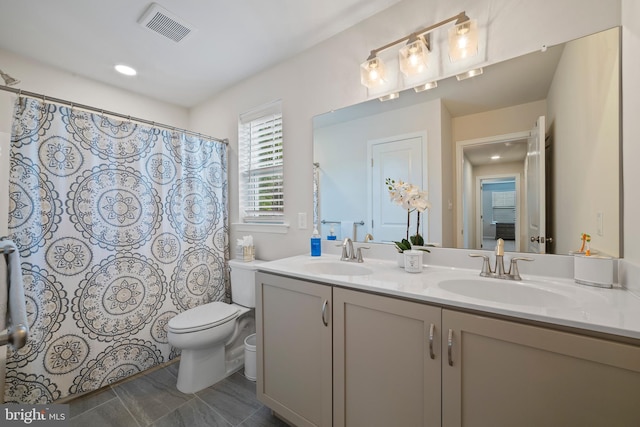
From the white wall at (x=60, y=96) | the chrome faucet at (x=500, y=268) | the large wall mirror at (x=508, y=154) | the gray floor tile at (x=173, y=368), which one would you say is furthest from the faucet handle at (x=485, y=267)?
the white wall at (x=60, y=96)

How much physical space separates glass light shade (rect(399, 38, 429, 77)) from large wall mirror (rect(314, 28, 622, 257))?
113mm

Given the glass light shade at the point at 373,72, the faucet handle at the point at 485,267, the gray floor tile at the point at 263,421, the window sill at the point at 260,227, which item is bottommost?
the gray floor tile at the point at 263,421

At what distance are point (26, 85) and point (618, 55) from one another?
138 inches

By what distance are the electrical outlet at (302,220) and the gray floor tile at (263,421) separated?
3.84ft

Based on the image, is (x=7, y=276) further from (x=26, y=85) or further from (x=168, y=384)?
(x=26, y=85)

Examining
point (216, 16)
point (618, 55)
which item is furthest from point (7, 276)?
point (618, 55)

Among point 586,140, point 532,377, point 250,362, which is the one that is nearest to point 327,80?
point 586,140

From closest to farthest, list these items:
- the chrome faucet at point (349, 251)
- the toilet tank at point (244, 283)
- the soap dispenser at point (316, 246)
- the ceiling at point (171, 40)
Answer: the ceiling at point (171, 40)
the chrome faucet at point (349, 251)
the soap dispenser at point (316, 246)
the toilet tank at point (244, 283)

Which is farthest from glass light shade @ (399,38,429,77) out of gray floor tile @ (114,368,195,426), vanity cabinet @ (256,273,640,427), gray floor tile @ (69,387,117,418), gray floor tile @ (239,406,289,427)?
gray floor tile @ (69,387,117,418)

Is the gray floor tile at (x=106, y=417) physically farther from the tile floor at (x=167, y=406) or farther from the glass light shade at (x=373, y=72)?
the glass light shade at (x=373, y=72)

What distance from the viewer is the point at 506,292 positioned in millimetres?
1091

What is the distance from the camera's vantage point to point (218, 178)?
240 centimetres

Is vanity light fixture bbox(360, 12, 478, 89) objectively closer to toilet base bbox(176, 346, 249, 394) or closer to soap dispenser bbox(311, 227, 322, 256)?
soap dispenser bbox(311, 227, 322, 256)

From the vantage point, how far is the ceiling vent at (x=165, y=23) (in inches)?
59.9
